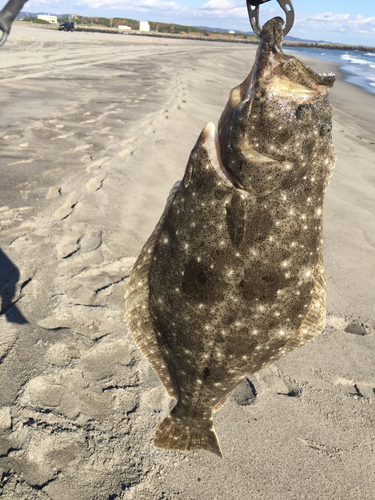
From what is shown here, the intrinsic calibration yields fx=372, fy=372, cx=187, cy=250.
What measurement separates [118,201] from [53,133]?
128 inches

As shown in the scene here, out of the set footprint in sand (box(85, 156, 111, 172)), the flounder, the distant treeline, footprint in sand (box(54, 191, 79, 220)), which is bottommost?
footprint in sand (box(54, 191, 79, 220))

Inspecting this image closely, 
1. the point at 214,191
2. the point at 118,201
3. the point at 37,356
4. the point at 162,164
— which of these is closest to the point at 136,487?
the point at 37,356

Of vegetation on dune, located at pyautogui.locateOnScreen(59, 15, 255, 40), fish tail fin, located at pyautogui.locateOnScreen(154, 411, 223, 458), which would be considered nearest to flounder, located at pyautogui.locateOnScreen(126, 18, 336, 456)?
fish tail fin, located at pyautogui.locateOnScreen(154, 411, 223, 458)

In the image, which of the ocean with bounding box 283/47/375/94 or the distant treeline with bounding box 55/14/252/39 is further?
the distant treeline with bounding box 55/14/252/39

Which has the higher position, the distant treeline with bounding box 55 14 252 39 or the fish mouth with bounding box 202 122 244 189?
the distant treeline with bounding box 55 14 252 39

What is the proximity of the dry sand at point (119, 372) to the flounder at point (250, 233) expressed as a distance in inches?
38.8

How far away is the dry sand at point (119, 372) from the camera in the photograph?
2615 mm

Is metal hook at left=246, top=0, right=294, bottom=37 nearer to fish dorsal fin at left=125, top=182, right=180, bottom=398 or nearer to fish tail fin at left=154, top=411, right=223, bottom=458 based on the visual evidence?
fish dorsal fin at left=125, top=182, right=180, bottom=398

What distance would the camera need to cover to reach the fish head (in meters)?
1.85

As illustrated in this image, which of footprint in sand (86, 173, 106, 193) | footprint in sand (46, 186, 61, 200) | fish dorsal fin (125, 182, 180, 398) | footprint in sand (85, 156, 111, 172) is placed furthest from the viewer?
footprint in sand (85, 156, 111, 172)

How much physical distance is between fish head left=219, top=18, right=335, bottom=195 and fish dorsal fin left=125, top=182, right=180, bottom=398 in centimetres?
51

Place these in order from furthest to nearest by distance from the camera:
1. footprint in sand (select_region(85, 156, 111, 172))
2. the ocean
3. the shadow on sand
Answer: the ocean, footprint in sand (select_region(85, 156, 111, 172)), the shadow on sand

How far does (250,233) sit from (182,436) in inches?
61.5

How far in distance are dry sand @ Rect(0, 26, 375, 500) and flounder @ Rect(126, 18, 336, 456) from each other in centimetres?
99
